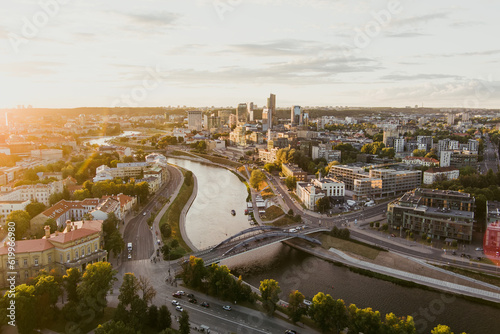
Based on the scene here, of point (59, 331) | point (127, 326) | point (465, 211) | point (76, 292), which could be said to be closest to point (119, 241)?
point (76, 292)

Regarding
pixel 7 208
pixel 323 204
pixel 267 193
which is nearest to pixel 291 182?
pixel 267 193

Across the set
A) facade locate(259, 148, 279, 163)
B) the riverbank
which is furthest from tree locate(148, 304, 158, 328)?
facade locate(259, 148, 279, 163)

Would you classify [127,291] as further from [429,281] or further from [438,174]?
[438,174]

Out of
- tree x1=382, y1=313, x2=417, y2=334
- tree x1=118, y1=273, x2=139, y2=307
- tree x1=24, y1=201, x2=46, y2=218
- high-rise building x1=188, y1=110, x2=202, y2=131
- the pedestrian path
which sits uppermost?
high-rise building x1=188, y1=110, x2=202, y2=131

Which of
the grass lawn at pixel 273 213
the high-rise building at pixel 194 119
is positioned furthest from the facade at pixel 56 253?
the high-rise building at pixel 194 119

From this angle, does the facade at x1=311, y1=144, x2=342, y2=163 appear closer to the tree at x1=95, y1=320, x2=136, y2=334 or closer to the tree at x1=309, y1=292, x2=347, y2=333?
the tree at x1=309, y1=292, x2=347, y2=333

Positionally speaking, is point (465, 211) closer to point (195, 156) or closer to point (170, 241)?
point (170, 241)
